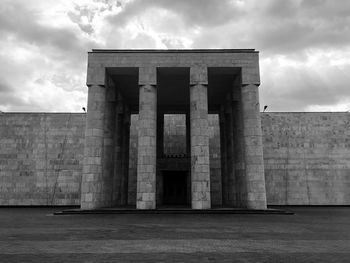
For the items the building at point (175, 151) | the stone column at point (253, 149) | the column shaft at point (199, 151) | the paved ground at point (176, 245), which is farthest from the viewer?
the building at point (175, 151)

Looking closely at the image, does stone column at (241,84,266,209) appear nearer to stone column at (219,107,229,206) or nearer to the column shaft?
the column shaft

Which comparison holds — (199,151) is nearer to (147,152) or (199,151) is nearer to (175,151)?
(147,152)

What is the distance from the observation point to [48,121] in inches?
1326

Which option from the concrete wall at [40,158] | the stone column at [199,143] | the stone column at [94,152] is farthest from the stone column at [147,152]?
the concrete wall at [40,158]

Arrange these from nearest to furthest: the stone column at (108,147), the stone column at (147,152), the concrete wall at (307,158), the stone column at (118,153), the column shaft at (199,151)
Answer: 1. the column shaft at (199,151)
2. the stone column at (147,152)
3. the stone column at (108,147)
4. the stone column at (118,153)
5. the concrete wall at (307,158)

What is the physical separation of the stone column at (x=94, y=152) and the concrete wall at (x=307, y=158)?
18.6 m

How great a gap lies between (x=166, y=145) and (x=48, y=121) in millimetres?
13559

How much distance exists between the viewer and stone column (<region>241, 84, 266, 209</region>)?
22.4 m

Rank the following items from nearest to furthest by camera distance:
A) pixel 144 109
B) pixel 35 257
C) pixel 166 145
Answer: pixel 35 257 < pixel 144 109 < pixel 166 145

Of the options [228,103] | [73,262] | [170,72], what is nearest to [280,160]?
[228,103]

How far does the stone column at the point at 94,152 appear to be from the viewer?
73.7ft

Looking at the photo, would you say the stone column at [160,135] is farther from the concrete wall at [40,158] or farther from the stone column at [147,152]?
the stone column at [147,152]

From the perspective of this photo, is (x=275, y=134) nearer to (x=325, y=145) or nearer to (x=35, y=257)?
(x=325, y=145)

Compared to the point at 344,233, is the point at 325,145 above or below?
above
